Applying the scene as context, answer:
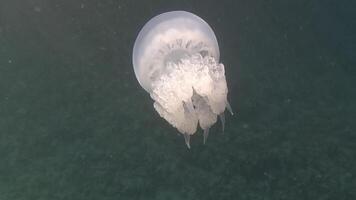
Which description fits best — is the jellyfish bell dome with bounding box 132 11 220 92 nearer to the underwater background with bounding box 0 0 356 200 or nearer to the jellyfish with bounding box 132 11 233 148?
the jellyfish with bounding box 132 11 233 148

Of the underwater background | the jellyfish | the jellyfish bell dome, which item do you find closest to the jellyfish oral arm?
the jellyfish

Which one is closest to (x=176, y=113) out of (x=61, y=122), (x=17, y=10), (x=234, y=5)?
(x=61, y=122)

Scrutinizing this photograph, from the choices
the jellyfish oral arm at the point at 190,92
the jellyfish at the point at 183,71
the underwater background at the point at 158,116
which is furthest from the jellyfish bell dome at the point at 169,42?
the underwater background at the point at 158,116

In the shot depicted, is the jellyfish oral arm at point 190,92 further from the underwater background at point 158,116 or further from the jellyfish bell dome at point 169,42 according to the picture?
the underwater background at point 158,116

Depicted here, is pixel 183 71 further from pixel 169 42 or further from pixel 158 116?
pixel 158 116

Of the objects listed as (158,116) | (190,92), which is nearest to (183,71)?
(190,92)

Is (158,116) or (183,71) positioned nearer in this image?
(183,71)
